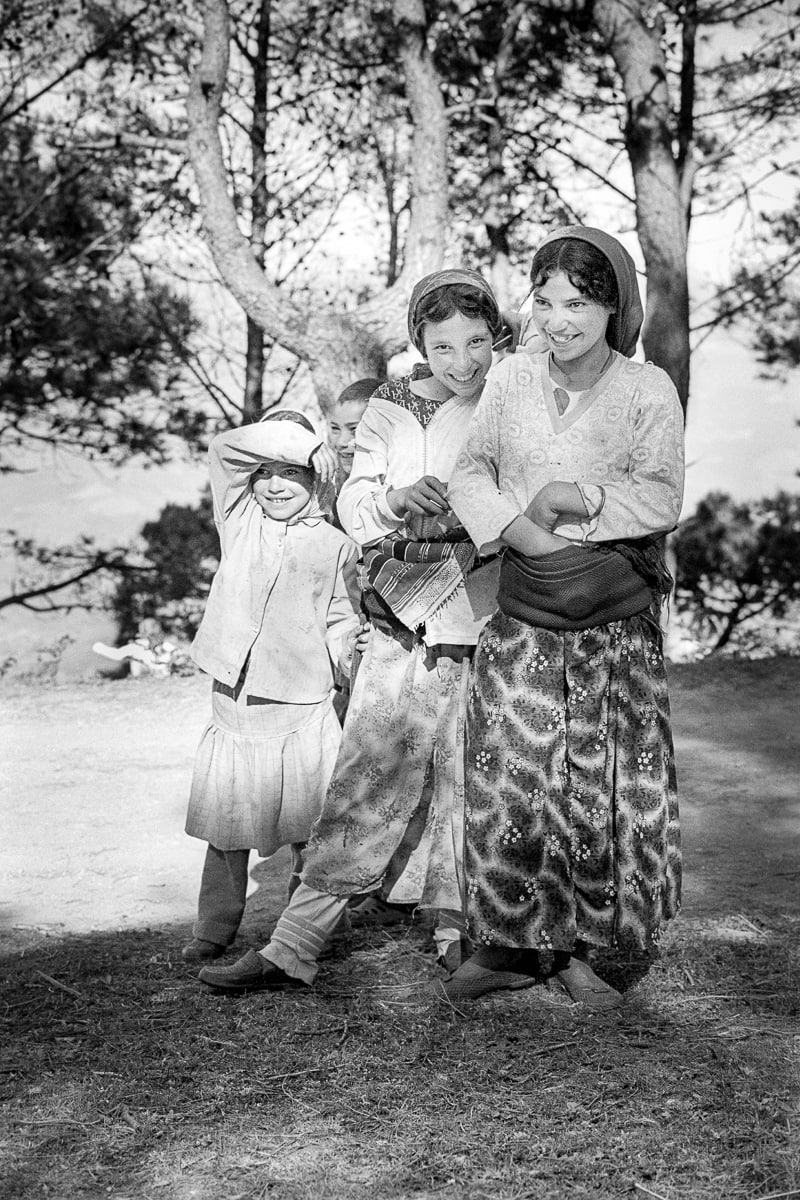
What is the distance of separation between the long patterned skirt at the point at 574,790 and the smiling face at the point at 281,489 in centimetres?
86

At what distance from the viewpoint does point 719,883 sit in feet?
15.7

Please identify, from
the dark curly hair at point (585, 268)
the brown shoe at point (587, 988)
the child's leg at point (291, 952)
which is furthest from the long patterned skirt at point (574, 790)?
the dark curly hair at point (585, 268)

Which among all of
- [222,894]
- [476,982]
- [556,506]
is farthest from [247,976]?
[556,506]

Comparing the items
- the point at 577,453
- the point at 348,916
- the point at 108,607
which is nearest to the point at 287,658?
the point at 348,916

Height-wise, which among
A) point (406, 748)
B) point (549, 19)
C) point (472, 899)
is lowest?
point (472, 899)

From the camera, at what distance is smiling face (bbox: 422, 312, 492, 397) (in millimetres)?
3336

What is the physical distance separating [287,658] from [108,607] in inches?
372

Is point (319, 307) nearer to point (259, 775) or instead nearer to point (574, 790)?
point (259, 775)

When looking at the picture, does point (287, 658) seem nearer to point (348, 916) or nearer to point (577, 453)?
point (348, 916)

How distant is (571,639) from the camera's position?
10.3 ft

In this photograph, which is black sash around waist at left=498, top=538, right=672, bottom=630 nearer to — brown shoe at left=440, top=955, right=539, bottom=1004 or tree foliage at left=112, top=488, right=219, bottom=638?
brown shoe at left=440, top=955, right=539, bottom=1004

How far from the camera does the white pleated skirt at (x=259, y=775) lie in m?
3.73

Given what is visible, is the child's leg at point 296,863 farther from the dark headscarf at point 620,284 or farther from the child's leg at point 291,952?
the dark headscarf at point 620,284

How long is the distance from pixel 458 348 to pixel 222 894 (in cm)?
161
